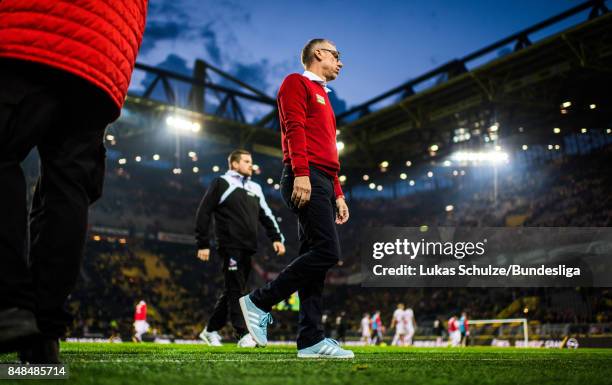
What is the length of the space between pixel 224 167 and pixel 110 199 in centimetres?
747

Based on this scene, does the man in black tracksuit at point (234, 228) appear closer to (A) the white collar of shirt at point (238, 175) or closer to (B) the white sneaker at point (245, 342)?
(A) the white collar of shirt at point (238, 175)

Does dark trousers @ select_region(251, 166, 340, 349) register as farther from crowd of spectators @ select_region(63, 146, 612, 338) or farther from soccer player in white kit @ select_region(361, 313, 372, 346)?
soccer player in white kit @ select_region(361, 313, 372, 346)

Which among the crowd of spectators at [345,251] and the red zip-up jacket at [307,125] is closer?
the red zip-up jacket at [307,125]

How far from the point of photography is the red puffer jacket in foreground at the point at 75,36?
1832mm

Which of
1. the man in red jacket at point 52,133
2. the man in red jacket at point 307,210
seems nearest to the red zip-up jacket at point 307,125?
the man in red jacket at point 307,210

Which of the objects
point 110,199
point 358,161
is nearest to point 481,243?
point 358,161

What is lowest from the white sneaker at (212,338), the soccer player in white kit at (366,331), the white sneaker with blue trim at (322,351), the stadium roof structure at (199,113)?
the soccer player in white kit at (366,331)

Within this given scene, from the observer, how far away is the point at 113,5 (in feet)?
6.77

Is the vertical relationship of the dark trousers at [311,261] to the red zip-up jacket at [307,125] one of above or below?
below

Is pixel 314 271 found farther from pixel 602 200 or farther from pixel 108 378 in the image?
pixel 602 200

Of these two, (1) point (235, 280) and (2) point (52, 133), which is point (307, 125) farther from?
(1) point (235, 280)

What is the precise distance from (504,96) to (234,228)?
1623 centimetres

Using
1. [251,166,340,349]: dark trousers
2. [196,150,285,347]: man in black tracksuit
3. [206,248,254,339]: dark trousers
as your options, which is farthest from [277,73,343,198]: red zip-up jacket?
[206,248,254,339]: dark trousers

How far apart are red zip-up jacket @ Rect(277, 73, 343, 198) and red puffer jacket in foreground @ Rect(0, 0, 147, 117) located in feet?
4.45
